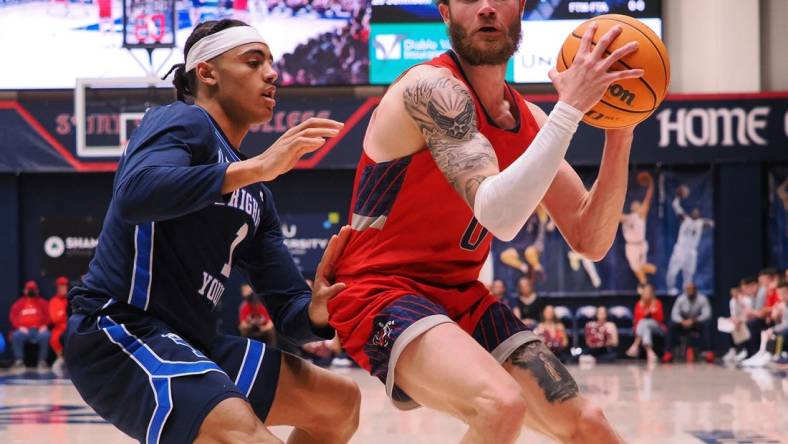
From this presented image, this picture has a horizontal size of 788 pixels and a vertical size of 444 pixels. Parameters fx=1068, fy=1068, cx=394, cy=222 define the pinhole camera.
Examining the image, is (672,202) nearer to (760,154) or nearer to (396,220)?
(760,154)

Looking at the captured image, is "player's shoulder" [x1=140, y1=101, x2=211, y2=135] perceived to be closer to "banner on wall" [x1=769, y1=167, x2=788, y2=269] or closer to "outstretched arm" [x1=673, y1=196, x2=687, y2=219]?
"outstretched arm" [x1=673, y1=196, x2=687, y2=219]

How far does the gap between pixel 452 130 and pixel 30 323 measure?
44.5 ft

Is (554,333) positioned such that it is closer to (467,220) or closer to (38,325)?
(38,325)

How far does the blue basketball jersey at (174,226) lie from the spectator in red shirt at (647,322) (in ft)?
39.5

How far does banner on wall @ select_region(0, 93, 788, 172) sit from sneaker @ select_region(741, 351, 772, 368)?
3160 millimetres

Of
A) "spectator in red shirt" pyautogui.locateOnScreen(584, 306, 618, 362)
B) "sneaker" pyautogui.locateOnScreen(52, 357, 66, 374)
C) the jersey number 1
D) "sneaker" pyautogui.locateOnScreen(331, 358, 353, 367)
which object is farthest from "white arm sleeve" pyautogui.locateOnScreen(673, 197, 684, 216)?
the jersey number 1

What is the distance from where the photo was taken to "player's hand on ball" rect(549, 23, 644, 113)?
3307 mm

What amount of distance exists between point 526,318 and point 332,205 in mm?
3635

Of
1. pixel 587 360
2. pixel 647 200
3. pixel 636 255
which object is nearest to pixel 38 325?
pixel 587 360

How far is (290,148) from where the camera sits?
342cm

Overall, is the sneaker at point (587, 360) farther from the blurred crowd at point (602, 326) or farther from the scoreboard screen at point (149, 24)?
the scoreboard screen at point (149, 24)

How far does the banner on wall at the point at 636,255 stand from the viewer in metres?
16.4

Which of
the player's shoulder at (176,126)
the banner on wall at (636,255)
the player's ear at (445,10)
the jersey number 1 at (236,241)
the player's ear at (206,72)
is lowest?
the banner on wall at (636,255)

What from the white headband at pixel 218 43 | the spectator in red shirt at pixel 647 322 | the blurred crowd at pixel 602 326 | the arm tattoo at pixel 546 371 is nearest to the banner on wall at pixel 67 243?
the blurred crowd at pixel 602 326
